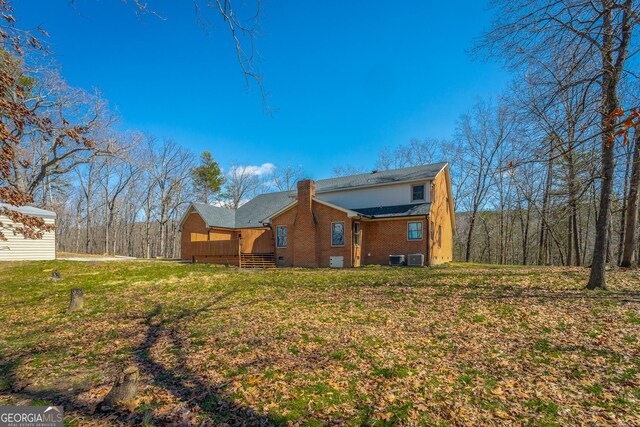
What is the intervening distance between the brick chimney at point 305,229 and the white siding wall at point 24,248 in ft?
53.2

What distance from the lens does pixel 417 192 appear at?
20.2m

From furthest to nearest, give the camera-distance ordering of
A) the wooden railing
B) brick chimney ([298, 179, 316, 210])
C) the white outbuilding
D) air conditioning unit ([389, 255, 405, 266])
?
the wooden railing → brick chimney ([298, 179, 316, 210]) → the white outbuilding → air conditioning unit ([389, 255, 405, 266])

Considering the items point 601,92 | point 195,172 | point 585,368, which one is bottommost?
point 585,368

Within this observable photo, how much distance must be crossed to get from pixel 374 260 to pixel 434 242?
4046mm

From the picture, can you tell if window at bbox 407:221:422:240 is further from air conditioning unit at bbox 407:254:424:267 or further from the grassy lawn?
the grassy lawn

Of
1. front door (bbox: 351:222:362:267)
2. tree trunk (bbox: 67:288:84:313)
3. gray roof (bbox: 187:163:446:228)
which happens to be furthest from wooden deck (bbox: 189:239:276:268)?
tree trunk (bbox: 67:288:84:313)

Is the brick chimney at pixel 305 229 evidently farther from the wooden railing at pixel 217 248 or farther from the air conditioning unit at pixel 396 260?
the air conditioning unit at pixel 396 260

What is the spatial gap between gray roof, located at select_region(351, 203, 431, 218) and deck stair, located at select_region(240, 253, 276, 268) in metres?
7.42

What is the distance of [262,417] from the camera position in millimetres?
3672

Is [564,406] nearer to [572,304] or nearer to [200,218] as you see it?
[572,304]

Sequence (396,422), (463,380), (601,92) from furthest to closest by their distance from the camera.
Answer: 1. (601,92)
2. (463,380)
3. (396,422)

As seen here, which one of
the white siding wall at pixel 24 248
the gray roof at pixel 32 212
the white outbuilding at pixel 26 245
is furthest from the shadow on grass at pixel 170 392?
the white siding wall at pixel 24 248

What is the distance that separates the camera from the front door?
762 inches

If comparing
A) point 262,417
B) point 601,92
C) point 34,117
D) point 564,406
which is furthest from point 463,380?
point 601,92
